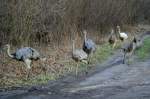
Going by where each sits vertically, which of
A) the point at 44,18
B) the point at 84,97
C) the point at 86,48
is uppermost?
the point at 44,18

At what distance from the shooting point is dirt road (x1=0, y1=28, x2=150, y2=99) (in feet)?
37.6

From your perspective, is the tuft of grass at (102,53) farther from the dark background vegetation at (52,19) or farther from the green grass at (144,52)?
the green grass at (144,52)

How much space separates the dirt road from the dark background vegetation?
11.0 ft

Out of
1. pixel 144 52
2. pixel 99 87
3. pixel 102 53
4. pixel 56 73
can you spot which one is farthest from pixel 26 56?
pixel 144 52

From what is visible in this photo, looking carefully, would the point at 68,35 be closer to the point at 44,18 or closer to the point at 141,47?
the point at 44,18

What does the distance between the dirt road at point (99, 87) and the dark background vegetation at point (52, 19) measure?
132 inches

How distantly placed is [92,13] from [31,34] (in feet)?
20.0

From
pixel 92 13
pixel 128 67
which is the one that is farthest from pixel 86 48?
pixel 92 13

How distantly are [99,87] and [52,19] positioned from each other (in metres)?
6.95

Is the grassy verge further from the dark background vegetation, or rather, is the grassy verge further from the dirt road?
the dark background vegetation

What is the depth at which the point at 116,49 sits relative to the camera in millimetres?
22703

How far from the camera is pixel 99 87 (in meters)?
12.6

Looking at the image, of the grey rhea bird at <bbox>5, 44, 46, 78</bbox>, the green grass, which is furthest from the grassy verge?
the green grass

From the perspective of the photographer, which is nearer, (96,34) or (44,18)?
(44,18)
